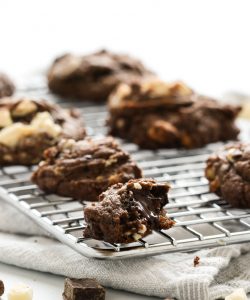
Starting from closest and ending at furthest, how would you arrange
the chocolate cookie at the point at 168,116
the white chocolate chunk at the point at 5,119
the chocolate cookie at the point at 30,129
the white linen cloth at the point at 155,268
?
the white linen cloth at the point at 155,268 < the chocolate cookie at the point at 30,129 < the white chocolate chunk at the point at 5,119 < the chocolate cookie at the point at 168,116

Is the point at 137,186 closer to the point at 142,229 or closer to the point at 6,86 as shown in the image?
the point at 142,229

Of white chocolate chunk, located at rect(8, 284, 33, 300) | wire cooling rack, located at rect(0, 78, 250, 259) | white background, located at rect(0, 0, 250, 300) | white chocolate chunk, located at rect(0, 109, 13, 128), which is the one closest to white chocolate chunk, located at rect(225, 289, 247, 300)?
wire cooling rack, located at rect(0, 78, 250, 259)

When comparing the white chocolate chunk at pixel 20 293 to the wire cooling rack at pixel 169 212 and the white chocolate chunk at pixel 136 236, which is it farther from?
the white chocolate chunk at pixel 136 236

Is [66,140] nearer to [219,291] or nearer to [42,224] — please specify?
[42,224]

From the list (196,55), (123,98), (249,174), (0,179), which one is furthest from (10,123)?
(196,55)

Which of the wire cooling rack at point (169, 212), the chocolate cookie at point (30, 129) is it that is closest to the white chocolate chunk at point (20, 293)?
the wire cooling rack at point (169, 212)

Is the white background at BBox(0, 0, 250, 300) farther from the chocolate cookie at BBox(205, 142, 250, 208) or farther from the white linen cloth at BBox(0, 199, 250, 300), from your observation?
the white linen cloth at BBox(0, 199, 250, 300)
